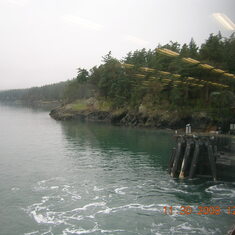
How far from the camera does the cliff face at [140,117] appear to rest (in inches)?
2474

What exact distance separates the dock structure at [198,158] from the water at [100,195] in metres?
1.58

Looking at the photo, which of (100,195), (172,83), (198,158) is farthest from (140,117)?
(100,195)

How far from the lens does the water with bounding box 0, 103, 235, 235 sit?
60.9 ft

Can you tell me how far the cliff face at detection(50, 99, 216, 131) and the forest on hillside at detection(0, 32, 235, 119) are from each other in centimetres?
183

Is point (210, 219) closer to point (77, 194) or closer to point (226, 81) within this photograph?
point (77, 194)

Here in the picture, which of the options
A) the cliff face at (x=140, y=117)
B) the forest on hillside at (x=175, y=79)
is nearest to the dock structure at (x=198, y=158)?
the forest on hillside at (x=175, y=79)

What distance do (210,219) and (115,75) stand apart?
2944 inches

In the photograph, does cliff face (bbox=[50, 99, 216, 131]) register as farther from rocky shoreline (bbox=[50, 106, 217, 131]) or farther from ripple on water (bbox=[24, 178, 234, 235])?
ripple on water (bbox=[24, 178, 234, 235])

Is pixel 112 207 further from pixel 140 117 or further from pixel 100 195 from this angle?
pixel 140 117

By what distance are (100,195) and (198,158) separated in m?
12.7

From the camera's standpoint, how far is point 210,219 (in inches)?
761
